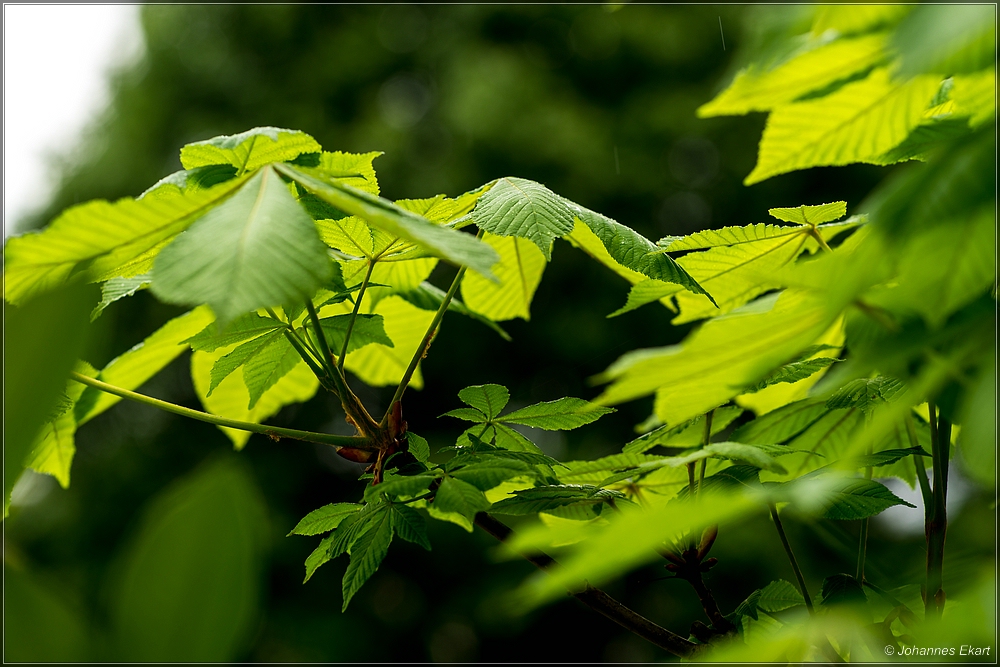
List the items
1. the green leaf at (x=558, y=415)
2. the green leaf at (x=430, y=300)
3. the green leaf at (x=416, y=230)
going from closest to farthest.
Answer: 1. the green leaf at (x=416, y=230)
2. the green leaf at (x=558, y=415)
3. the green leaf at (x=430, y=300)

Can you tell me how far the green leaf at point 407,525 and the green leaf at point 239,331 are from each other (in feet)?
0.44

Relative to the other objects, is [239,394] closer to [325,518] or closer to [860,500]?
[325,518]

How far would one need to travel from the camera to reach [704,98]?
4730 mm

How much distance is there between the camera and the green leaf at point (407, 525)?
0.39 meters

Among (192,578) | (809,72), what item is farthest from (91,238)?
(809,72)

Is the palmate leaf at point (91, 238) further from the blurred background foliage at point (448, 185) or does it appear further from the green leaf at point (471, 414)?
the blurred background foliage at point (448, 185)

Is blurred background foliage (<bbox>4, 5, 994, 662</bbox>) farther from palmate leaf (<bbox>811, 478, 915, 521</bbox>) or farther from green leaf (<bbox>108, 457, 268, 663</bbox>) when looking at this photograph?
green leaf (<bbox>108, 457, 268, 663</bbox>)

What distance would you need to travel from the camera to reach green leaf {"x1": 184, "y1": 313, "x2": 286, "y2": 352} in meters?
0.44

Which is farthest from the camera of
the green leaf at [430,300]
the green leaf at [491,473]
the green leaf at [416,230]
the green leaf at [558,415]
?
the green leaf at [430,300]

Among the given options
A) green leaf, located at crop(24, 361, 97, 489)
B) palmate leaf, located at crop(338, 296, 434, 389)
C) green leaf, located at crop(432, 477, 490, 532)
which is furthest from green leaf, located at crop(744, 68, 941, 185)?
green leaf, located at crop(24, 361, 97, 489)

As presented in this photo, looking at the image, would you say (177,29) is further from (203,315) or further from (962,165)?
(962,165)

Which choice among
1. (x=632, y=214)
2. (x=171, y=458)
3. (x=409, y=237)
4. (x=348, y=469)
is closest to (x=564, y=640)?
(x=348, y=469)

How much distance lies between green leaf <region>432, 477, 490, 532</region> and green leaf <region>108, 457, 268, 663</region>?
0.64 ft

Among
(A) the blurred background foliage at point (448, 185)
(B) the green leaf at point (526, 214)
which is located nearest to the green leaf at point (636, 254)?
(B) the green leaf at point (526, 214)
